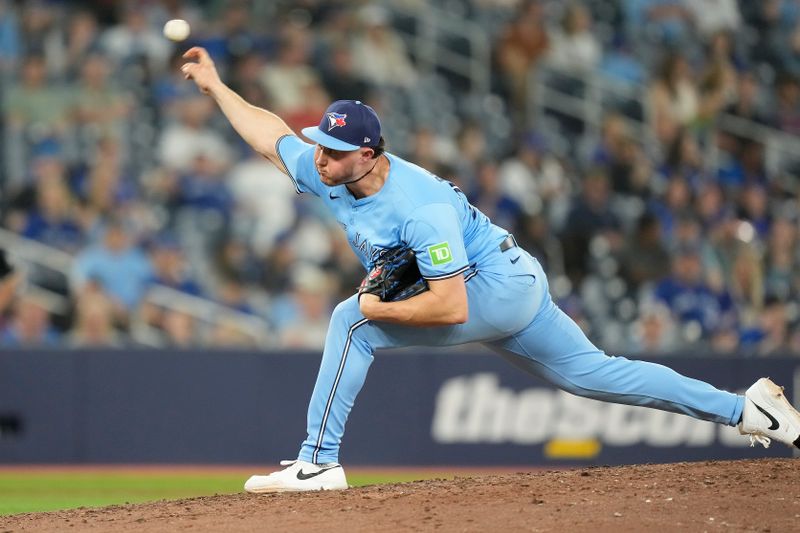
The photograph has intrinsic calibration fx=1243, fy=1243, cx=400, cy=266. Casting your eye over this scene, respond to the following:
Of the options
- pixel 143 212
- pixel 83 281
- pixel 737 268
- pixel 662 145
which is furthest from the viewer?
pixel 662 145

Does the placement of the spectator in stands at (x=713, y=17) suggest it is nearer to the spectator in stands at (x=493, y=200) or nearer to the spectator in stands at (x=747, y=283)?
the spectator in stands at (x=747, y=283)

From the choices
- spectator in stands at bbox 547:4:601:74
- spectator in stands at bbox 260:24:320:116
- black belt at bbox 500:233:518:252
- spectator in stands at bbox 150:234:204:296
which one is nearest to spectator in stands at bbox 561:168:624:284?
spectator in stands at bbox 547:4:601:74

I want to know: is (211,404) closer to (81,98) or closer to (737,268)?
(81,98)

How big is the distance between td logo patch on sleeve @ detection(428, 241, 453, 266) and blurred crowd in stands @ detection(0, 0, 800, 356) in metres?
6.26

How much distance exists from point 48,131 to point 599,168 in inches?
227

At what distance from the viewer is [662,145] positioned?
14.1m

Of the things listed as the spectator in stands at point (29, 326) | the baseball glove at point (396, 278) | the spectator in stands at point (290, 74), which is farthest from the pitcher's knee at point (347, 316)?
the spectator in stands at point (290, 74)

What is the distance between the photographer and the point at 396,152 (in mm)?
13062

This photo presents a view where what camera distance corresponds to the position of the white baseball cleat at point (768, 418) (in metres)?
6.05

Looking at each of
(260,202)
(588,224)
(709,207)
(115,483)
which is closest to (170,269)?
(260,202)

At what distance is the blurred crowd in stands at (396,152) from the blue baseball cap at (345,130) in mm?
6026

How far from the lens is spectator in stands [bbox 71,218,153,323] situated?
11.2m

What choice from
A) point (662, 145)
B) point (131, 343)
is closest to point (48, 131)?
point (131, 343)

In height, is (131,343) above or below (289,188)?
below
